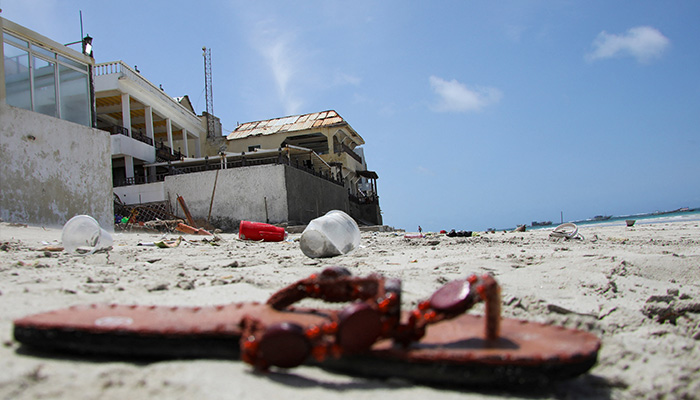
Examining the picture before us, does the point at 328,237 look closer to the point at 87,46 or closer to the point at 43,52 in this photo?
the point at 43,52

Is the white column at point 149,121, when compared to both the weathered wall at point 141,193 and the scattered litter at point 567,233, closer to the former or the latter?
the weathered wall at point 141,193

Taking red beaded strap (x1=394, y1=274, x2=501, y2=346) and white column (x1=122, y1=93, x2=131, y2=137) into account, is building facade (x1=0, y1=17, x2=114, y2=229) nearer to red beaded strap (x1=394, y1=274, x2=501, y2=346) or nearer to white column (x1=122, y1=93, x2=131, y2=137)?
white column (x1=122, y1=93, x2=131, y2=137)

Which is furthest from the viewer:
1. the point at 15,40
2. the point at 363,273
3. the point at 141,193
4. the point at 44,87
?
the point at 141,193

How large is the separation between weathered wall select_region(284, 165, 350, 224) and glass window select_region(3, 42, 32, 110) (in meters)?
8.64

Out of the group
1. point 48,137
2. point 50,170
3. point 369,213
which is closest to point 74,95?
point 48,137

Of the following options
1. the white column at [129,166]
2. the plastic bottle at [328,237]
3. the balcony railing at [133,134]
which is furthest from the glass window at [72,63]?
the balcony railing at [133,134]

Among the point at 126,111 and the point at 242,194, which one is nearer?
the point at 242,194

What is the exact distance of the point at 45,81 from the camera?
941cm

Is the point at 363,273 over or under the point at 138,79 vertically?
under

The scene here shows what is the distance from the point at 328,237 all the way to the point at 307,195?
560 inches

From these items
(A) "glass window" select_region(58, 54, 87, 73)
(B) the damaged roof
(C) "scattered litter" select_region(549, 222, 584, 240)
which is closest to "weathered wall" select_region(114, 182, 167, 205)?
(A) "glass window" select_region(58, 54, 87, 73)

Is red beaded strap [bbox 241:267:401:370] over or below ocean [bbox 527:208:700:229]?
over

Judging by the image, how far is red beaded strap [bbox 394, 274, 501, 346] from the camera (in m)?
1.19

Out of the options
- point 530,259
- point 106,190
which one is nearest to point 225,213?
point 106,190
